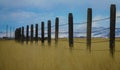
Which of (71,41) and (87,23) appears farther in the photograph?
(71,41)

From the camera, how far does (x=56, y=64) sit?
613 cm

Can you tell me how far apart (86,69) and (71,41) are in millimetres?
5985

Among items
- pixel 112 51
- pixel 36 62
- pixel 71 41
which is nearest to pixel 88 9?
pixel 71 41

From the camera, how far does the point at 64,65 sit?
5.83m

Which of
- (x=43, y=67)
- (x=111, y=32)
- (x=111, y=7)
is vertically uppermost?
(x=111, y=7)

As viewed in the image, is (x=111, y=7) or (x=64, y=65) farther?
(x=111, y=7)

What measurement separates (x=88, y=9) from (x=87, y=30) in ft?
2.44

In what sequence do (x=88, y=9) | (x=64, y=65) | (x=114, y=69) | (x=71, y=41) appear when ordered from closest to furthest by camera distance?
(x=114, y=69) → (x=64, y=65) → (x=88, y=9) → (x=71, y=41)

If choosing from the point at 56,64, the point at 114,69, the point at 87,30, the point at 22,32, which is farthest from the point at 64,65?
the point at 22,32

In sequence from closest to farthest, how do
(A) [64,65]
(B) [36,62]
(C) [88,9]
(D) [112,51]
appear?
(A) [64,65]
(B) [36,62]
(D) [112,51]
(C) [88,9]

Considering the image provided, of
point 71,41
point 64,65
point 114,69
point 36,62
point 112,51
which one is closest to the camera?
point 114,69

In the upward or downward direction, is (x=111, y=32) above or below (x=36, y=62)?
above

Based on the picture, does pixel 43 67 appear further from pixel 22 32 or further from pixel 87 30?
pixel 22 32

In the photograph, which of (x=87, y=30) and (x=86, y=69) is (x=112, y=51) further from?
(x=86, y=69)
